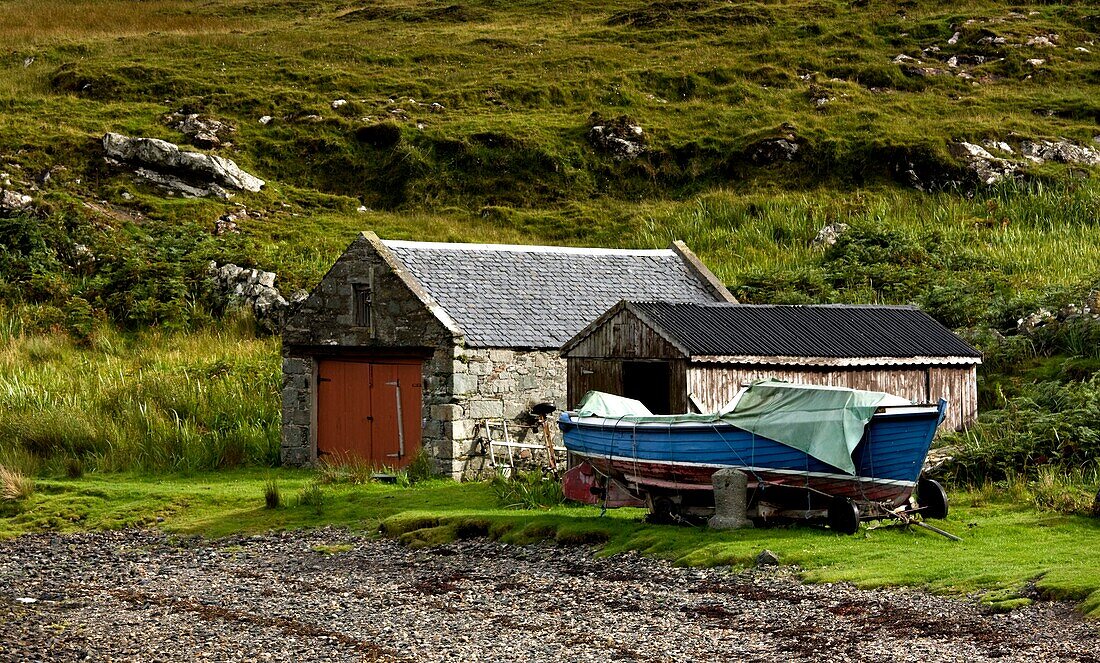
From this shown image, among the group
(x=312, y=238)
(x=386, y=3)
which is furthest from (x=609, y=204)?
(x=386, y=3)

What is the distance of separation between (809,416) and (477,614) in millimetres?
5125

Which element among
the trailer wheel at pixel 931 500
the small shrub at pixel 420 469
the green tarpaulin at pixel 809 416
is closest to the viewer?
the green tarpaulin at pixel 809 416

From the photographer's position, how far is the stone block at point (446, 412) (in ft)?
77.3

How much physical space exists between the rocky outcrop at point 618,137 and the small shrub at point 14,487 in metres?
28.7

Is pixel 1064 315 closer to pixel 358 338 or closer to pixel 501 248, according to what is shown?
pixel 501 248

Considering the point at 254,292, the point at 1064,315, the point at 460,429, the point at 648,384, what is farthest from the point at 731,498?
the point at 254,292

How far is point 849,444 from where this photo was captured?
16.3 metres

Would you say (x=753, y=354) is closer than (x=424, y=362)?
Yes

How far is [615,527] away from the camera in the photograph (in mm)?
18000

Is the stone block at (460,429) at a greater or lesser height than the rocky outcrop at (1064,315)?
lesser

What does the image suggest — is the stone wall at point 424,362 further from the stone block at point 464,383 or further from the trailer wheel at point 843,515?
the trailer wheel at point 843,515

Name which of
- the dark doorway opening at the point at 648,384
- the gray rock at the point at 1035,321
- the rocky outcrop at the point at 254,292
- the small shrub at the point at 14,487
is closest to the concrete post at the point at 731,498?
the dark doorway opening at the point at 648,384

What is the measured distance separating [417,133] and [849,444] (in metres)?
35.4

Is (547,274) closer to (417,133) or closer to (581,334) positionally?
(581,334)
